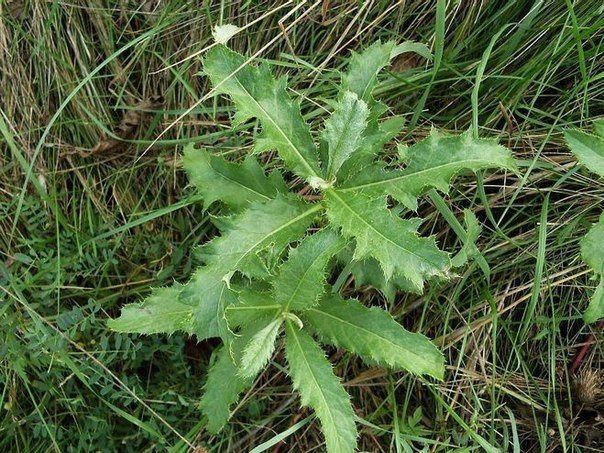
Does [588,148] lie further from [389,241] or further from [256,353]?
[256,353]

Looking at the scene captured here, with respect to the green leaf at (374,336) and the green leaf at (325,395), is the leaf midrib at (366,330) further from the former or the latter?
the green leaf at (325,395)

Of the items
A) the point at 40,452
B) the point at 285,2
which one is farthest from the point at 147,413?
the point at 285,2

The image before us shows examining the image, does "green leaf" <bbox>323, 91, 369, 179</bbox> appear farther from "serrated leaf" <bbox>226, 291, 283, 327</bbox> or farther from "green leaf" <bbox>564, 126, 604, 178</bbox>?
"green leaf" <bbox>564, 126, 604, 178</bbox>

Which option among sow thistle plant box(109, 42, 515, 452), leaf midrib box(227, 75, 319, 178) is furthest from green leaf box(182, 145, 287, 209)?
leaf midrib box(227, 75, 319, 178)

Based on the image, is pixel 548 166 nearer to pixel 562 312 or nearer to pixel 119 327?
pixel 562 312

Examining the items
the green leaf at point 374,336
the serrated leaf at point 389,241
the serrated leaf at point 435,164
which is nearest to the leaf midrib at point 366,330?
the green leaf at point 374,336
